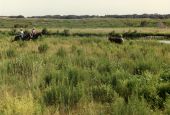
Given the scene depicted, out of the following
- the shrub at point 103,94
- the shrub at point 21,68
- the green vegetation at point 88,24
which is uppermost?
the shrub at point 103,94

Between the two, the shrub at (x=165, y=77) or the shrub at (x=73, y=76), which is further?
the shrub at (x=73, y=76)

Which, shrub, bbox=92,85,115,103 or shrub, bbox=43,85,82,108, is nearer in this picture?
shrub, bbox=43,85,82,108

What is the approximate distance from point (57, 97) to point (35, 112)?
1.39m

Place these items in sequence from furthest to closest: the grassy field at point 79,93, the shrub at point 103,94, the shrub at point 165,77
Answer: the shrub at point 165,77
the shrub at point 103,94
the grassy field at point 79,93

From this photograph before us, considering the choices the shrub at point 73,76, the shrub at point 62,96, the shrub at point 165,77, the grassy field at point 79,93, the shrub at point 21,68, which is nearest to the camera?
the grassy field at point 79,93

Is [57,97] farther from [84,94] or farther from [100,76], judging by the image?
[100,76]

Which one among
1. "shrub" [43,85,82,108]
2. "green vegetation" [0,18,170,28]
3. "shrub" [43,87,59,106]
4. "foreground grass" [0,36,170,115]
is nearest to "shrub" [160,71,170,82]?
"foreground grass" [0,36,170,115]

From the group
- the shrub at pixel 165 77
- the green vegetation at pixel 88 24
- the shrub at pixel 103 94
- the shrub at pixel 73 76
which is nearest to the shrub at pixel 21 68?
the shrub at pixel 73 76

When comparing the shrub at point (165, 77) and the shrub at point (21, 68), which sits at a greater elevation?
the shrub at point (165, 77)

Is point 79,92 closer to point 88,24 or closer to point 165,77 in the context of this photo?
point 165,77

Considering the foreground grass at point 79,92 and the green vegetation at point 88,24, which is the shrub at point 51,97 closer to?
the foreground grass at point 79,92

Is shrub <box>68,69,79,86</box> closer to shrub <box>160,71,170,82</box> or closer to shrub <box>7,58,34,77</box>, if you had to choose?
shrub <box>7,58,34,77</box>

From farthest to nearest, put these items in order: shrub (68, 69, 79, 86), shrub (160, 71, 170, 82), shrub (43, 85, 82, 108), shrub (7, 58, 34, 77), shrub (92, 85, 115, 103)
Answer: shrub (7, 58, 34, 77)
shrub (68, 69, 79, 86)
shrub (160, 71, 170, 82)
shrub (92, 85, 115, 103)
shrub (43, 85, 82, 108)

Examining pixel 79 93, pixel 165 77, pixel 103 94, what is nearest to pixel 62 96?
pixel 79 93
